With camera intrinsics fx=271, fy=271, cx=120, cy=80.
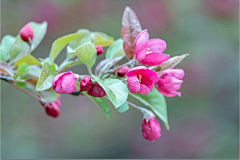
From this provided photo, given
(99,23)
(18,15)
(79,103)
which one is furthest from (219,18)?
(18,15)

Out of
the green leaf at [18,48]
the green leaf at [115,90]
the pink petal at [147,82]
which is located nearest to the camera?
the green leaf at [115,90]

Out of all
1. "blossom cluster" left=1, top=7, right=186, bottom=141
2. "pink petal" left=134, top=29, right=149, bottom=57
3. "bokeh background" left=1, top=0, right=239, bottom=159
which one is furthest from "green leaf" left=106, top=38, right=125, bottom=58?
"bokeh background" left=1, top=0, right=239, bottom=159

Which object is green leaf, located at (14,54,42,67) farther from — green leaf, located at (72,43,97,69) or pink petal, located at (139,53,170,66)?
pink petal, located at (139,53,170,66)

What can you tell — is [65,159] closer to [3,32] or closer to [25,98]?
[25,98]

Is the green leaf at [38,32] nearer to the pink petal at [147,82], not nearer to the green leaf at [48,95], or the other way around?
the green leaf at [48,95]

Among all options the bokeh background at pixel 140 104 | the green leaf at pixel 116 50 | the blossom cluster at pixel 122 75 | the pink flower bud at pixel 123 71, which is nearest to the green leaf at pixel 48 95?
the blossom cluster at pixel 122 75

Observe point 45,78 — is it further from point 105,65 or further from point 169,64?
point 169,64

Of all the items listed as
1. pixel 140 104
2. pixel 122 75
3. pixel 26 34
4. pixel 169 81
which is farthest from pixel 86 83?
pixel 140 104
